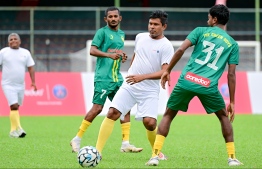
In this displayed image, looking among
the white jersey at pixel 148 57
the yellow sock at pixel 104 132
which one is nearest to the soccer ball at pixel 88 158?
the yellow sock at pixel 104 132

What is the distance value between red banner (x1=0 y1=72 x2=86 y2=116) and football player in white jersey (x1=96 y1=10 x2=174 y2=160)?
11.4 m

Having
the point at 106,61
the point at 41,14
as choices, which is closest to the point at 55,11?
the point at 41,14

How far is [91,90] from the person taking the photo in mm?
21438

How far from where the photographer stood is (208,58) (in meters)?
8.95

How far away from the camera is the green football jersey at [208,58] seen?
8.90m

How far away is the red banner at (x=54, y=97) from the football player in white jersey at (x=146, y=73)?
1141 centimetres

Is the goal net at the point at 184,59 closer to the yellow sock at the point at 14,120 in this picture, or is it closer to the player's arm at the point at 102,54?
the yellow sock at the point at 14,120

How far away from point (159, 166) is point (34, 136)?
5866 millimetres

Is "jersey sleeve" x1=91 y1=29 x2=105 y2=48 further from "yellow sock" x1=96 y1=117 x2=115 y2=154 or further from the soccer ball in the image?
the soccer ball

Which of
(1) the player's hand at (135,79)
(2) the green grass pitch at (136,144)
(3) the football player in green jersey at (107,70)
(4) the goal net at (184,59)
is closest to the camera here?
(1) the player's hand at (135,79)

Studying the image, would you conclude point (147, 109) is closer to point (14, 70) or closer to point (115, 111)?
point (115, 111)

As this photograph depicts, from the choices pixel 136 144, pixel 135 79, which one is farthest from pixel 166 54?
pixel 136 144
